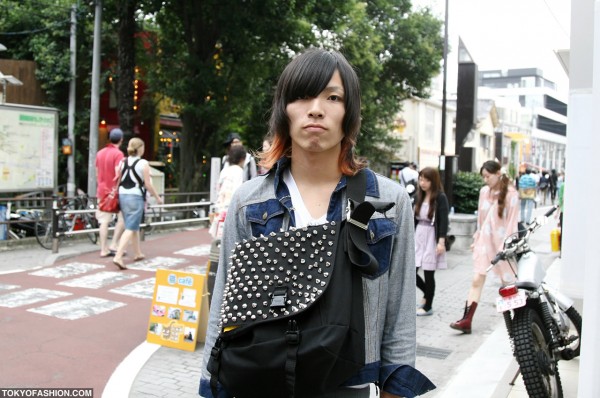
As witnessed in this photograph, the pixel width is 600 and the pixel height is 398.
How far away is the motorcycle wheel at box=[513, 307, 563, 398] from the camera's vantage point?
164 inches

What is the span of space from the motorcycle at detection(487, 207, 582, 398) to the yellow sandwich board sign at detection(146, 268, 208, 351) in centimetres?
276

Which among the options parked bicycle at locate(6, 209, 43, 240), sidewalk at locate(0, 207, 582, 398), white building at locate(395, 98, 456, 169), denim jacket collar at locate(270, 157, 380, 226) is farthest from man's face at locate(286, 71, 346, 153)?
white building at locate(395, 98, 456, 169)

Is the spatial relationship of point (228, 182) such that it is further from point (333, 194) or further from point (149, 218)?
point (149, 218)

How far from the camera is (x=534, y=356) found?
4199mm

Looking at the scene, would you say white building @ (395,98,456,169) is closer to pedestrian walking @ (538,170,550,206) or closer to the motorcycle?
pedestrian walking @ (538,170,550,206)

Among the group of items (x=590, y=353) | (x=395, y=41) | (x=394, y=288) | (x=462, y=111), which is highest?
(x=395, y=41)

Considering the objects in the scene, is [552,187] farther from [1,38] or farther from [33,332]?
[33,332]

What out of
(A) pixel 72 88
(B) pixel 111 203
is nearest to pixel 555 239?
(B) pixel 111 203

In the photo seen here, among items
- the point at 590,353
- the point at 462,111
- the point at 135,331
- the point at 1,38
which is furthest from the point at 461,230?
the point at 1,38

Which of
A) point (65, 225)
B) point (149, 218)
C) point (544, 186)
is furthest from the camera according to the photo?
point (544, 186)

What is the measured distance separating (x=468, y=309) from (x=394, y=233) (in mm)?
5344

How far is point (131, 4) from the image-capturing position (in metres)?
17.0

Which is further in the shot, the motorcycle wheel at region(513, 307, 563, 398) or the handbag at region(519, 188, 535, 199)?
the handbag at region(519, 188, 535, 199)

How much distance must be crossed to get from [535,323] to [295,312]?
3361mm
